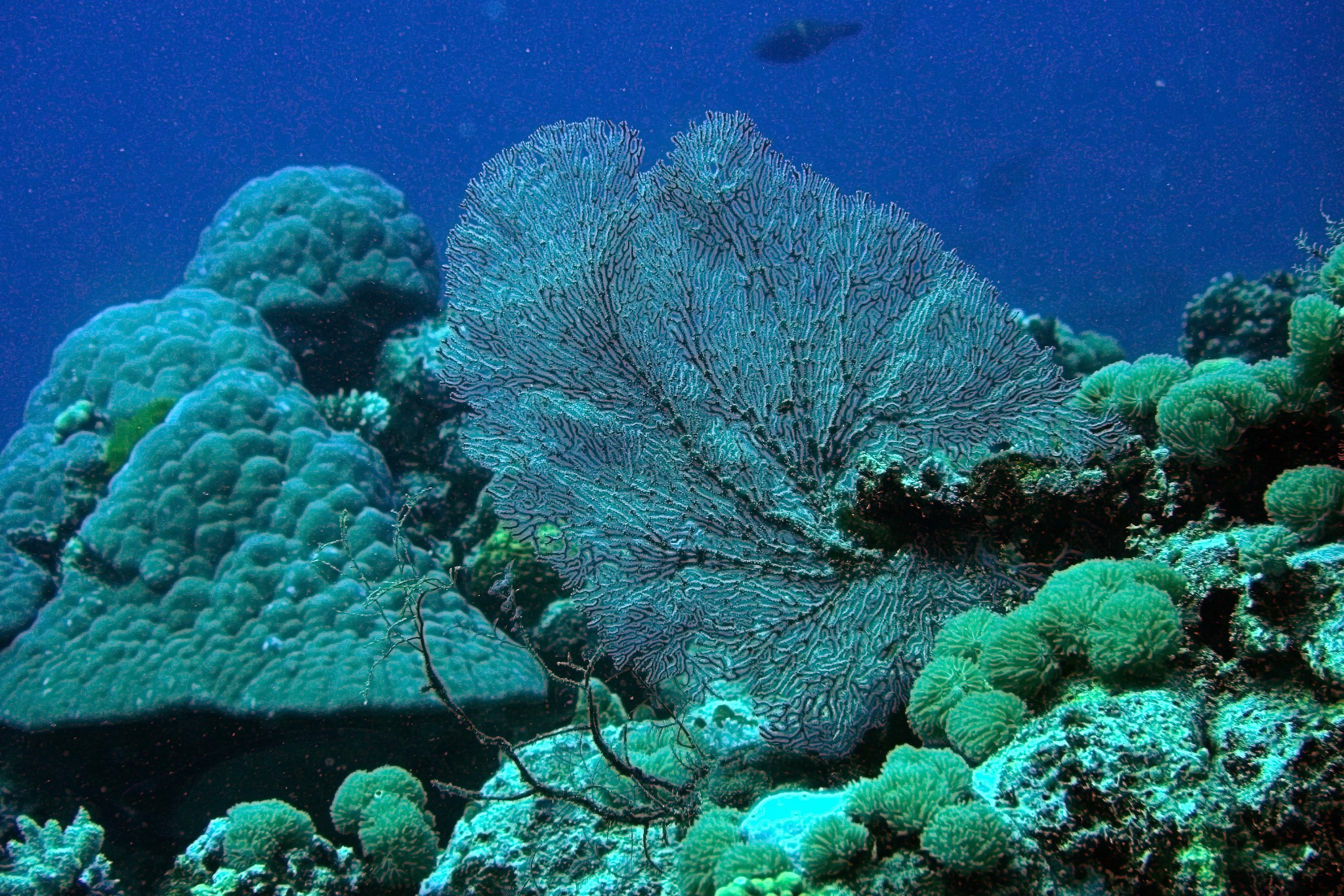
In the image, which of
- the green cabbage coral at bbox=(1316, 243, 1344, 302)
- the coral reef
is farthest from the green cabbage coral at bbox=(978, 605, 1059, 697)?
the coral reef

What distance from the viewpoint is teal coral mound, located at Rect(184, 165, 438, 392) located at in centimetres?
827

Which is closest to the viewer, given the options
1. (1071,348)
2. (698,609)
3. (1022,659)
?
(1022,659)

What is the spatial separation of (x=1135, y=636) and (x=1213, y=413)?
3.99 ft

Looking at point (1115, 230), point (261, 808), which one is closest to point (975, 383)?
point (261, 808)

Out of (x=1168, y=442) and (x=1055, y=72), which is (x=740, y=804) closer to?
(x=1168, y=442)

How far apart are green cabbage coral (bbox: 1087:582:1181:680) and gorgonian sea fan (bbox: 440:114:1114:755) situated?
0.93m

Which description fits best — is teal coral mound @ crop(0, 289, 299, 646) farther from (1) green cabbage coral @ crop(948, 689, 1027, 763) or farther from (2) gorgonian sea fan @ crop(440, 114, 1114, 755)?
(1) green cabbage coral @ crop(948, 689, 1027, 763)

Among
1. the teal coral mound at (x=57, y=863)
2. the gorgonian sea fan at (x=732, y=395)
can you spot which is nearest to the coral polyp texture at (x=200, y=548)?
the teal coral mound at (x=57, y=863)

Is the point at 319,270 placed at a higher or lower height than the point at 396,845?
higher

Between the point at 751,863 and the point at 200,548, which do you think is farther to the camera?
the point at 200,548

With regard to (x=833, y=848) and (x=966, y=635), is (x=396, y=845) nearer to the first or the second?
(x=833, y=848)

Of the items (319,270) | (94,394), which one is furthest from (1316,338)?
(94,394)

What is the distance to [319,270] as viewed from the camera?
8391 millimetres

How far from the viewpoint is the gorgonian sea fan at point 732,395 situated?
3.10m
